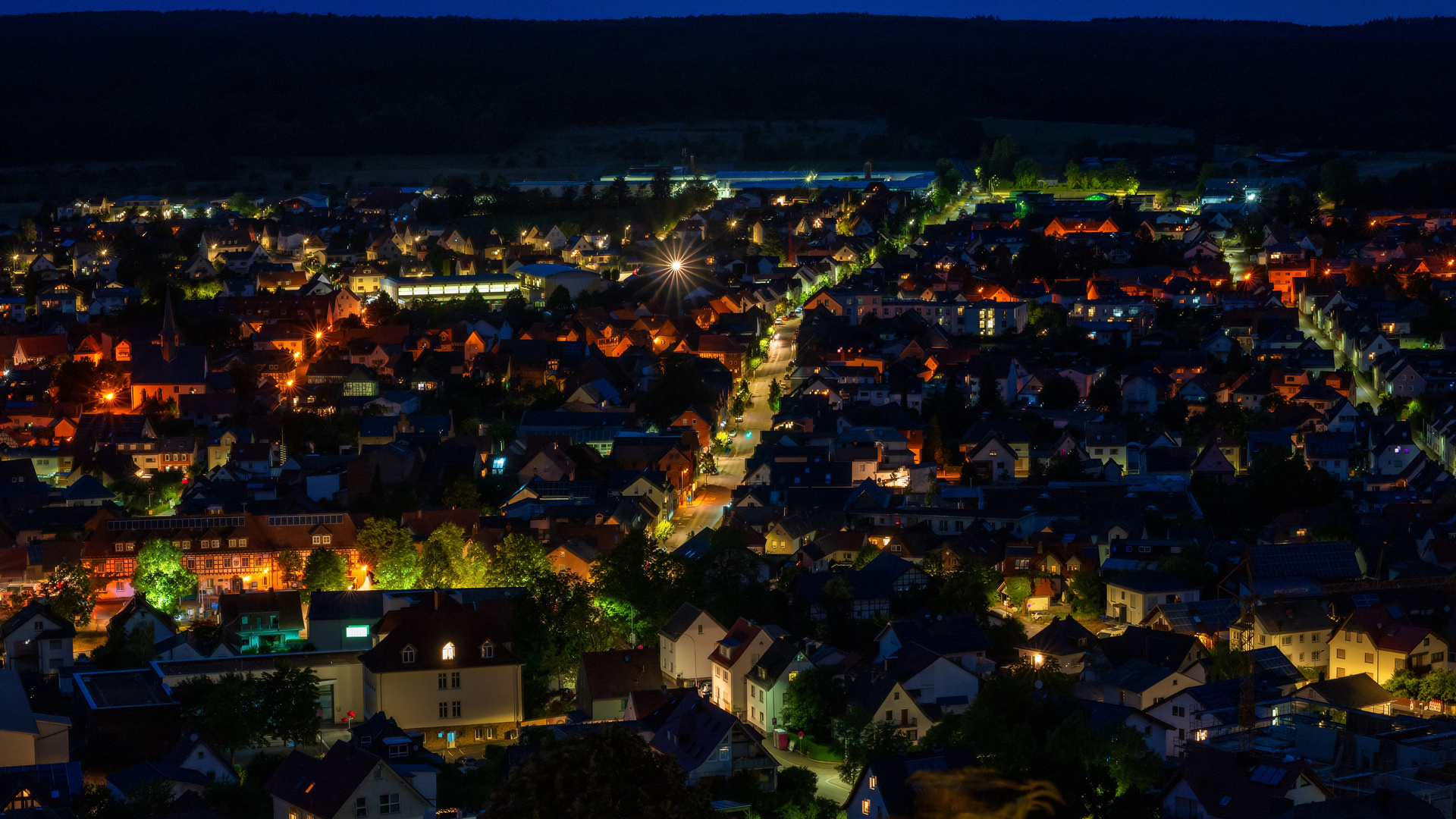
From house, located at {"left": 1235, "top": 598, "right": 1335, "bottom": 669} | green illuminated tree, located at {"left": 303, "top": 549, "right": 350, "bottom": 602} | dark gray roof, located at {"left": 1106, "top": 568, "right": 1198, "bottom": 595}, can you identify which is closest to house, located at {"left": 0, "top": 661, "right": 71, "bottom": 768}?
green illuminated tree, located at {"left": 303, "top": 549, "right": 350, "bottom": 602}

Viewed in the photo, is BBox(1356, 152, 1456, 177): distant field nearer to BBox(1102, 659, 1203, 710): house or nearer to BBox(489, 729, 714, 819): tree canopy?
BBox(1102, 659, 1203, 710): house

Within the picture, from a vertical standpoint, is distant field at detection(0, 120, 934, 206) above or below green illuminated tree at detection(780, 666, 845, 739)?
above

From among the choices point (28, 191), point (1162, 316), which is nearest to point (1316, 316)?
point (1162, 316)

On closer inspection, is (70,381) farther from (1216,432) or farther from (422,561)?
(1216,432)

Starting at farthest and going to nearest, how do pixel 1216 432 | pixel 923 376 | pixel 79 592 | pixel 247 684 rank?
pixel 923 376 → pixel 1216 432 → pixel 79 592 → pixel 247 684

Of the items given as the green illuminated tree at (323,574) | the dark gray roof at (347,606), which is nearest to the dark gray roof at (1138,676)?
the dark gray roof at (347,606)

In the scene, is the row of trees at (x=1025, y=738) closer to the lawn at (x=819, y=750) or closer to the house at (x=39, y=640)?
the lawn at (x=819, y=750)
